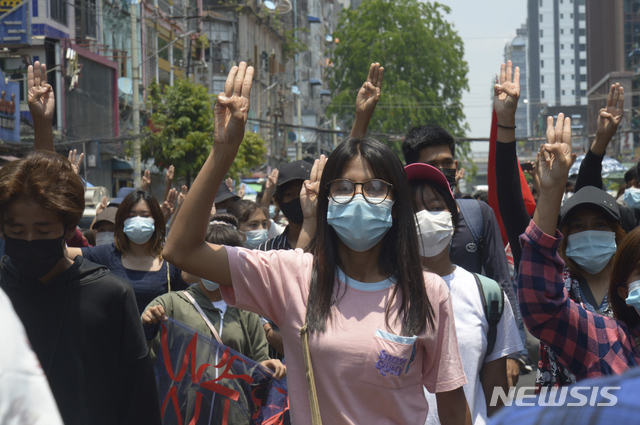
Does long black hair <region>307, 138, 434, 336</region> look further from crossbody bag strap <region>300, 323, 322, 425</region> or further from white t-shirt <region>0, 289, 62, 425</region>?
white t-shirt <region>0, 289, 62, 425</region>

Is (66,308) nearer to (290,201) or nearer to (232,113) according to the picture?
(232,113)

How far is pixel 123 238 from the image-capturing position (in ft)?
16.6

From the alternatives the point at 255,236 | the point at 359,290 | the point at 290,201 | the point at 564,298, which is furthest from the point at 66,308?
the point at 255,236

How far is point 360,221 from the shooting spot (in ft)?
7.93

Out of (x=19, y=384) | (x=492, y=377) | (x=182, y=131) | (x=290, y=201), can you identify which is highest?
(x=182, y=131)

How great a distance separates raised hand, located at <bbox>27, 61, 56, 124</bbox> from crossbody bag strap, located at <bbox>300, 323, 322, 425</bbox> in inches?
87.7

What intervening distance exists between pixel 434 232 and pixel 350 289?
90cm

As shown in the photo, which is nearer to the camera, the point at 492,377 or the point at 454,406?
the point at 454,406

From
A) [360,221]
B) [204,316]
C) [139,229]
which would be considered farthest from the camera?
[139,229]

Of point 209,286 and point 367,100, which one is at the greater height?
point 367,100

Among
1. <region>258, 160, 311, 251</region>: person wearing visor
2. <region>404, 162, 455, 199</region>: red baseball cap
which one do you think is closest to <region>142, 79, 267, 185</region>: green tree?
<region>258, 160, 311, 251</region>: person wearing visor

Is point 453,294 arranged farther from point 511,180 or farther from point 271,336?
point 271,336

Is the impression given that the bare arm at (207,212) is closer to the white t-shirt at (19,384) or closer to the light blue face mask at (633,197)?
the white t-shirt at (19,384)

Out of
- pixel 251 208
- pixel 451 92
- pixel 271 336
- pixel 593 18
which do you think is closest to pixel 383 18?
pixel 451 92
